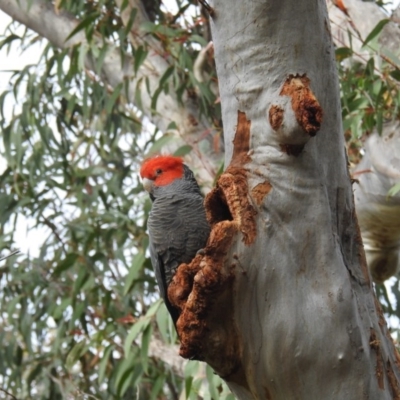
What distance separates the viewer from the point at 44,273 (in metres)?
4.40

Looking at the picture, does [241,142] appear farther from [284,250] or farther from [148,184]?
[148,184]

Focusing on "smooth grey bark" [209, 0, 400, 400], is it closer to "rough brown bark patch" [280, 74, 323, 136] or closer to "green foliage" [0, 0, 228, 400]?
"rough brown bark patch" [280, 74, 323, 136]

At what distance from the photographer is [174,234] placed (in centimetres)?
249

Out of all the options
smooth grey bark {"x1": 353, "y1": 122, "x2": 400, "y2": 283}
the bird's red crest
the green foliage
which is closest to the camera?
the bird's red crest

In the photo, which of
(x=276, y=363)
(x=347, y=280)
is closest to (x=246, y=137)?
(x=347, y=280)

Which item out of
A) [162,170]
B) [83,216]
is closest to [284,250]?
[162,170]

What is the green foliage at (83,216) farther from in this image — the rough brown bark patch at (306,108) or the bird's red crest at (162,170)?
the rough brown bark patch at (306,108)

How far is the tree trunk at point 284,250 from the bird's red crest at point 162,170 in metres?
0.97

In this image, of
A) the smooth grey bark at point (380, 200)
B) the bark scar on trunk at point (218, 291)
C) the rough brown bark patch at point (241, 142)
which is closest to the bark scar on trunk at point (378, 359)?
the bark scar on trunk at point (218, 291)

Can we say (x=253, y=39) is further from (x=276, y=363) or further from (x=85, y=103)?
(x=85, y=103)

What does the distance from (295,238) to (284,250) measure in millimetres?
35

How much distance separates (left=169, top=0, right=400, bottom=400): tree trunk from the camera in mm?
1680

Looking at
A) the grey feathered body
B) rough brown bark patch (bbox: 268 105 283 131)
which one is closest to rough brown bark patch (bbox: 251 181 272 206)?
rough brown bark patch (bbox: 268 105 283 131)

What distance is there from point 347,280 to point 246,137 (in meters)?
0.38
